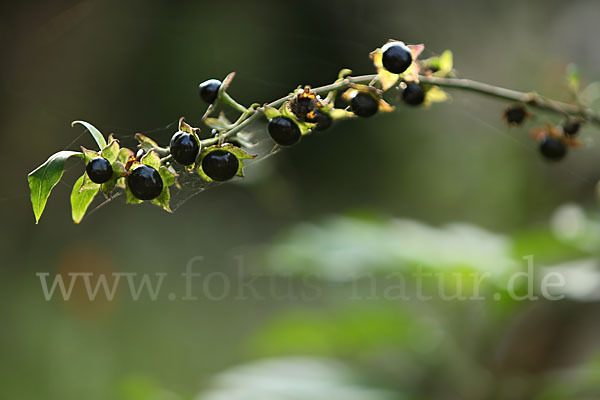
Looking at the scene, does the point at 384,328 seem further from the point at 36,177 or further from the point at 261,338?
the point at 36,177

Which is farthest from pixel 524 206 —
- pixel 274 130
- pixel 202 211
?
pixel 274 130

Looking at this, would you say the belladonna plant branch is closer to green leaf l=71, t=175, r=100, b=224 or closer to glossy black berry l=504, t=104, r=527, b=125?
glossy black berry l=504, t=104, r=527, b=125

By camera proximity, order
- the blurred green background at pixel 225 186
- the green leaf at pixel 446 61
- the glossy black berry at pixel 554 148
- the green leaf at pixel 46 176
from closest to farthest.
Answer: the green leaf at pixel 46 176
the green leaf at pixel 446 61
the glossy black berry at pixel 554 148
the blurred green background at pixel 225 186

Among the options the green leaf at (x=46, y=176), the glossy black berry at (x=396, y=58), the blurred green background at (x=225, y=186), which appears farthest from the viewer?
the blurred green background at (x=225, y=186)

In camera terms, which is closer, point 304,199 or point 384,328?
point 384,328

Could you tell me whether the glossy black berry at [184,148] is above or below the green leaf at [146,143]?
below

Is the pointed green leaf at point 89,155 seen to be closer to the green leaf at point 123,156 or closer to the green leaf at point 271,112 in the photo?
the green leaf at point 123,156

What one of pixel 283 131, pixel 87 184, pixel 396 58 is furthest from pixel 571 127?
pixel 87 184

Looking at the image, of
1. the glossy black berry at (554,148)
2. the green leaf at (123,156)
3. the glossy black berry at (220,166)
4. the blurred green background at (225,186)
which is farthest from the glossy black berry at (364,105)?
the blurred green background at (225,186)

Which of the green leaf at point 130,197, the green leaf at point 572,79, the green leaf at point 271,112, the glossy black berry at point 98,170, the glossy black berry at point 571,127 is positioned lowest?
the glossy black berry at point 98,170
